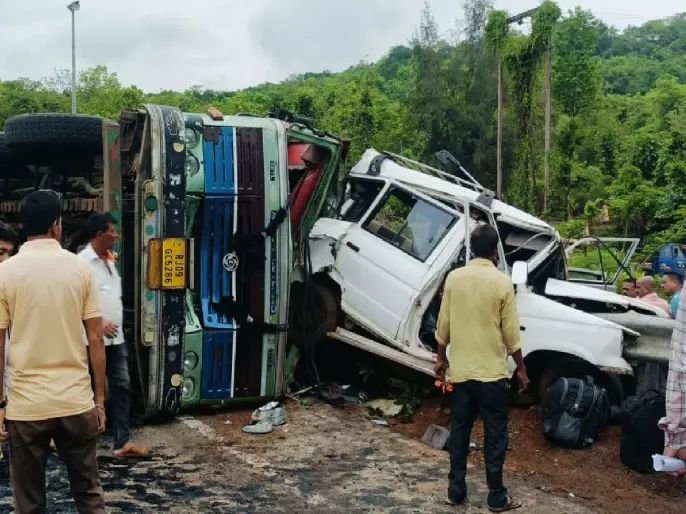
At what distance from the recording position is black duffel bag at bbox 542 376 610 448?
20.2 ft

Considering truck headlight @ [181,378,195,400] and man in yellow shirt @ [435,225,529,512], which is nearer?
man in yellow shirt @ [435,225,529,512]

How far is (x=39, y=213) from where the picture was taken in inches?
136

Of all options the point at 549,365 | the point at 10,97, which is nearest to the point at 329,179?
the point at 549,365

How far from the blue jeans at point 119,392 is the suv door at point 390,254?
2.31 meters

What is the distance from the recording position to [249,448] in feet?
20.2

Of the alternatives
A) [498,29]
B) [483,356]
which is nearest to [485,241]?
[483,356]

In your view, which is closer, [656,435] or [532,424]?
[656,435]

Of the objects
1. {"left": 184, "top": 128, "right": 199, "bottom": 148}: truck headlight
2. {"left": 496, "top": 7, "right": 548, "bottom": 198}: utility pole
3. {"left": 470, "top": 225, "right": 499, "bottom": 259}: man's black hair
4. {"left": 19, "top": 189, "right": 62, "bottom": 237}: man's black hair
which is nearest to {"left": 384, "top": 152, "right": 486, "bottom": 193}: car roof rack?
{"left": 184, "top": 128, "right": 199, "bottom": 148}: truck headlight

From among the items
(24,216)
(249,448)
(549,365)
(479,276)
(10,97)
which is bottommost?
(249,448)

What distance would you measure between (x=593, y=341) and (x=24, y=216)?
4.61m

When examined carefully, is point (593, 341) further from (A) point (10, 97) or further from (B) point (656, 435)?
(A) point (10, 97)

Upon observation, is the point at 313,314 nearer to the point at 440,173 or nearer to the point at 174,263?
the point at 174,263

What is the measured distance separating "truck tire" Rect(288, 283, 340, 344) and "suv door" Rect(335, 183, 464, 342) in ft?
0.64

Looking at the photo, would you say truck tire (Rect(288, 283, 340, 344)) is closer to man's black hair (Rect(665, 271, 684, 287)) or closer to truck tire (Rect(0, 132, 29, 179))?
man's black hair (Rect(665, 271, 684, 287))
